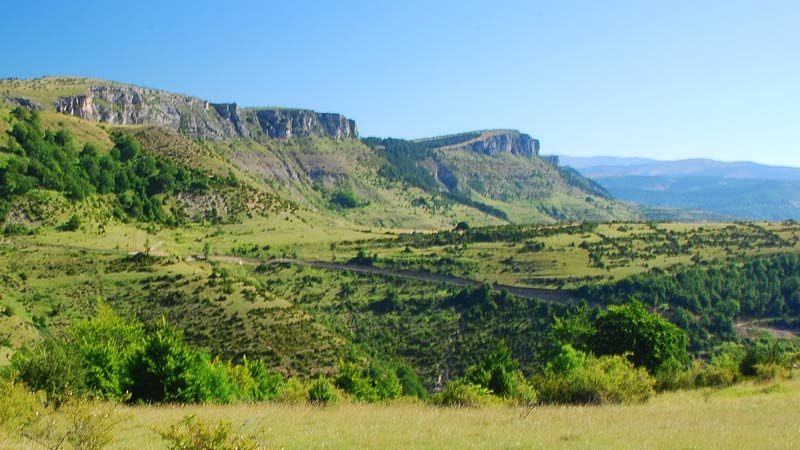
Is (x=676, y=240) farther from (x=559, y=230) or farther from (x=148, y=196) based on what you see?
(x=148, y=196)

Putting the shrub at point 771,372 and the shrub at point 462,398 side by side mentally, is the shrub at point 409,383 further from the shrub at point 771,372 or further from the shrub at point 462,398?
the shrub at point 462,398

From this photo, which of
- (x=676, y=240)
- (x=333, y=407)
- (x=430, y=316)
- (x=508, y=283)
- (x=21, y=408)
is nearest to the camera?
(x=21, y=408)

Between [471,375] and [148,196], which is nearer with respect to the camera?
[471,375]

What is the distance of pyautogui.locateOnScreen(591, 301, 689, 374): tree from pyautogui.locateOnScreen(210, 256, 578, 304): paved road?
41.4m

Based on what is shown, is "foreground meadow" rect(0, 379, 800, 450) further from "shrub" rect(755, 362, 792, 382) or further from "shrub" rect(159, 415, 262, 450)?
"shrub" rect(755, 362, 792, 382)

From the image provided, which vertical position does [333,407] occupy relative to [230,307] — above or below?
above

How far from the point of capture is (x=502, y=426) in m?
19.2

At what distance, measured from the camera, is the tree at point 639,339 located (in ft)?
160

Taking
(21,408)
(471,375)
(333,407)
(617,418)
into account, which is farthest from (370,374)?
(21,408)

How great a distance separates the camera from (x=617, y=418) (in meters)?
21.1

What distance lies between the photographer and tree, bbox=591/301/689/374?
48.8 metres

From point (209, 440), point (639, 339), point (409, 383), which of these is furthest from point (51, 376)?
point (409, 383)

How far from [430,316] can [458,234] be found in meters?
52.0

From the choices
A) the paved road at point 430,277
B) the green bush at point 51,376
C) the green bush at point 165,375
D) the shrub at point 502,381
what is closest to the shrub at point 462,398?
the shrub at point 502,381
